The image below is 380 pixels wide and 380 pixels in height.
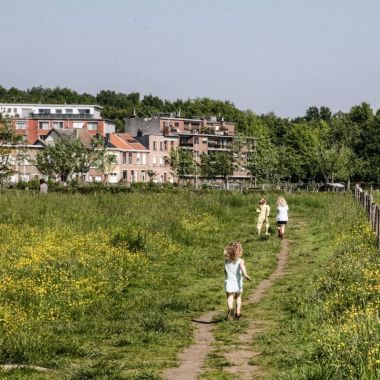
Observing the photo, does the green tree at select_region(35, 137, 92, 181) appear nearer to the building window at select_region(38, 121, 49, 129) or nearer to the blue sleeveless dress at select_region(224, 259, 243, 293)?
the building window at select_region(38, 121, 49, 129)

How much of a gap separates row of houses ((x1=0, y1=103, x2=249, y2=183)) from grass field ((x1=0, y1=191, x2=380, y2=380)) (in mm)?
71522

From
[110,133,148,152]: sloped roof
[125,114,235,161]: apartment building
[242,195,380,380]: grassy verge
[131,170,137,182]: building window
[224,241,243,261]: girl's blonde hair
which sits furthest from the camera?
[125,114,235,161]: apartment building

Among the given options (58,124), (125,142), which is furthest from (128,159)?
(58,124)

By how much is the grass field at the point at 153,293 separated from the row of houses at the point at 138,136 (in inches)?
2816

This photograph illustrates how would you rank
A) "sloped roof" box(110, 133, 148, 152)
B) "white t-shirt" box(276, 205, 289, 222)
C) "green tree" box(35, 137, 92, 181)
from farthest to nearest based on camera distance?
"sloped roof" box(110, 133, 148, 152), "green tree" box(35, 137, 92, 181), "white t-shirt" box(276, 205, 289, 222)

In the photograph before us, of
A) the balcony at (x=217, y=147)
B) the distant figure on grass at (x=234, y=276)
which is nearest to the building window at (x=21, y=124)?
the balcony at (x=217, y=147)

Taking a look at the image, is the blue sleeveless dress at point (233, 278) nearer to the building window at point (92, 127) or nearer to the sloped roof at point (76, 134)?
the sloped roof at point (76, 134)

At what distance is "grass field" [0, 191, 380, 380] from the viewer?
1023 cm

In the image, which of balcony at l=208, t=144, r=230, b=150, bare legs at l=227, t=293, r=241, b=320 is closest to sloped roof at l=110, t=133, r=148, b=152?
balcony at l=208, t=144, r=230, b=150

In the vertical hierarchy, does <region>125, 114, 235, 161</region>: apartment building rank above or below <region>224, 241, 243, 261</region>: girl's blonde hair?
above

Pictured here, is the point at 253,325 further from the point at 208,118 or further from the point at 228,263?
the point at 208,118

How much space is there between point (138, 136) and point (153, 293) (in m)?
103

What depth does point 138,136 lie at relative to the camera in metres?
119

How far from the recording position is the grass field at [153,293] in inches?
403
